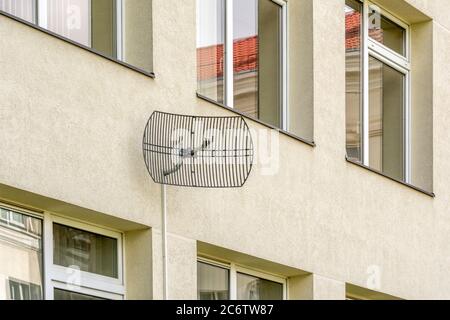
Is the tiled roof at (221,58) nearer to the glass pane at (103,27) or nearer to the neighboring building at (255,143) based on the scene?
the neighboring building at (255,143)

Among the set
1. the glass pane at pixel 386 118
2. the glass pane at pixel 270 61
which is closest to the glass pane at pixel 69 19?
the glass pane at pixel 270 61

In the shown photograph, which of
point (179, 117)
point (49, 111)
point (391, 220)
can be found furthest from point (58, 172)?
point (391, 220)

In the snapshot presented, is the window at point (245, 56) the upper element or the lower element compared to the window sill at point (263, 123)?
upper

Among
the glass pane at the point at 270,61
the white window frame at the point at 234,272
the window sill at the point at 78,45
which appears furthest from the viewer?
the glass pane at the point at 270,61

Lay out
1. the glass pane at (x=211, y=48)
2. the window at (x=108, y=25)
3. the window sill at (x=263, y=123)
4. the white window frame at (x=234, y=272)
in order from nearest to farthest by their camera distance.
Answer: the window at (x=108, y=25), the window sill at (x=263, y=123), the white window frame at (x=234, y=272), the glass pane at (x=211, y=48)

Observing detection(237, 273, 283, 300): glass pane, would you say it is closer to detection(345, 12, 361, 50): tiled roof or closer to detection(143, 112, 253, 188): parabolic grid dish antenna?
detection(143, 112, 253, 188): parabolic grid dish antenna

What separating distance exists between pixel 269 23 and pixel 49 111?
404 cm

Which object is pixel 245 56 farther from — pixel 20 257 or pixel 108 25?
pixel 20 257

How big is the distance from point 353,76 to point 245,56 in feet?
6.34

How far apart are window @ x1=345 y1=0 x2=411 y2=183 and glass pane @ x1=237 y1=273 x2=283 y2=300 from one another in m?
1.81

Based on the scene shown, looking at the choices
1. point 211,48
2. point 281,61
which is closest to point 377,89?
point 281,61

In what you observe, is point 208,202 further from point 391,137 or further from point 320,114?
point 391,137

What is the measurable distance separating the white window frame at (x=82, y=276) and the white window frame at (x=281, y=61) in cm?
211

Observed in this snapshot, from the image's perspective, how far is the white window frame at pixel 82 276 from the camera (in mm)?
11789
